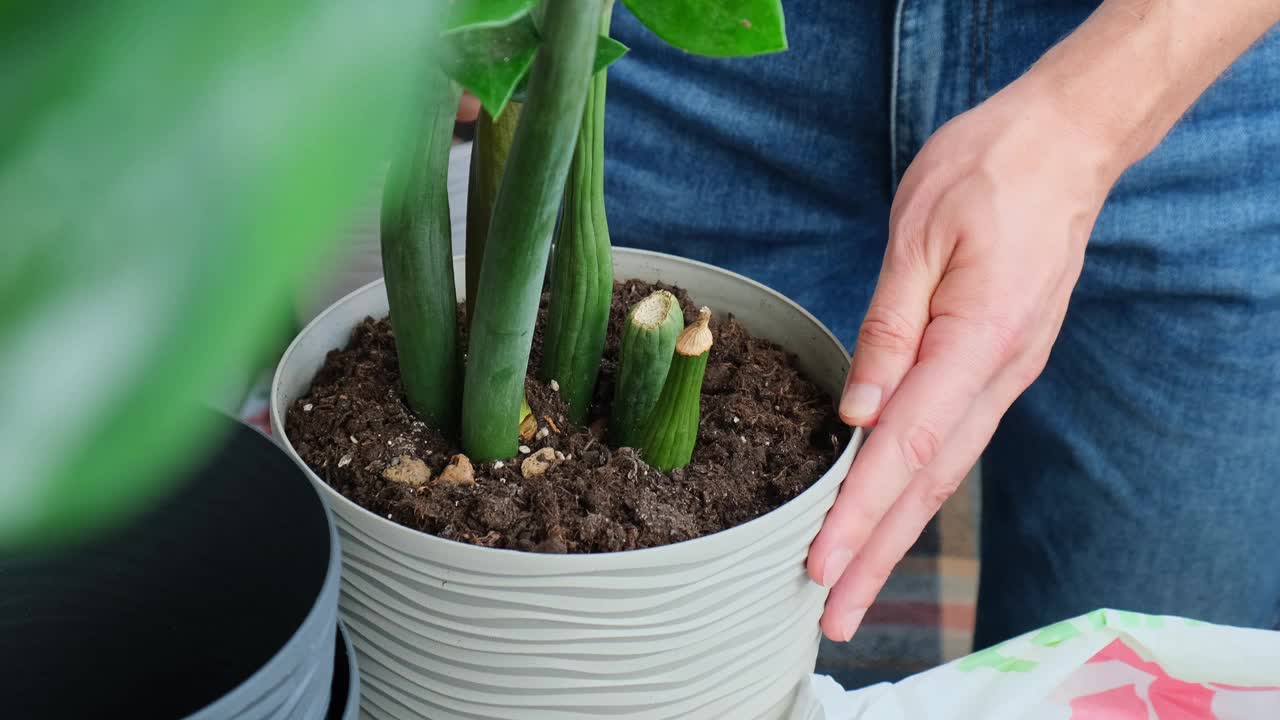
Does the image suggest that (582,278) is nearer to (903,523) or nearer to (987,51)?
(903,523)

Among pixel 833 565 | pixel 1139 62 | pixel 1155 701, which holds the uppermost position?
pixel 1139 62

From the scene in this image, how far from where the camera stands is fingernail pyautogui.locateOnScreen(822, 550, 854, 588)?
14.7 inches

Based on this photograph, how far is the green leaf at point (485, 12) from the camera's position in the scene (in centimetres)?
20

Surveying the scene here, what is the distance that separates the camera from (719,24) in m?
0.26

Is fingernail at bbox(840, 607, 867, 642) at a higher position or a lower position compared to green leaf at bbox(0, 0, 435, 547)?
lower

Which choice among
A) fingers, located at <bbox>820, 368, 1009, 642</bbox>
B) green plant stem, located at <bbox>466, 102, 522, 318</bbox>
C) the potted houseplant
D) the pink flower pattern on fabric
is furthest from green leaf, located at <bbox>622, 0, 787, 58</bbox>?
the pink flower pattern on fabric

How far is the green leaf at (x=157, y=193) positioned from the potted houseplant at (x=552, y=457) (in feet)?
0.48

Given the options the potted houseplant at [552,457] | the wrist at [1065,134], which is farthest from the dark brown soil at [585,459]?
the wrist at [1065,134]

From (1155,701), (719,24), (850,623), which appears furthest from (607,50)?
(1155,701)

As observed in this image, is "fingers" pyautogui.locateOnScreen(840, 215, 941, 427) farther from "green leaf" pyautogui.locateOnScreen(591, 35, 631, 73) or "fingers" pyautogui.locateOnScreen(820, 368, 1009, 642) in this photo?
"green leaf" pyautogui.locateOnScreen(591, 35, 631, 73)

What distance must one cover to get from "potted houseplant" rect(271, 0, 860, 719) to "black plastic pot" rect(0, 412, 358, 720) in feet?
0.14

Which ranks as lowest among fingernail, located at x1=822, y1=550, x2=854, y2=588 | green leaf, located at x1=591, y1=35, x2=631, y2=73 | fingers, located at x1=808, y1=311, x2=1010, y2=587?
fingernail, located at x1=822, y1=550, x2=854, y2=588

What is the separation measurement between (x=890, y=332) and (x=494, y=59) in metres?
0.25

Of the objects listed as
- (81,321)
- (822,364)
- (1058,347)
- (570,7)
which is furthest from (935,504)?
(81,321)
